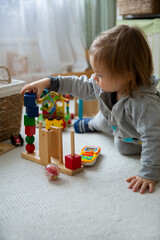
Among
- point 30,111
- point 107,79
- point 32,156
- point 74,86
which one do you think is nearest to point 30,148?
point 32,156

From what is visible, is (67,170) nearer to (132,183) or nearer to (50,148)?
(50,148)

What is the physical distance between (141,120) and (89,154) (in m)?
0.24

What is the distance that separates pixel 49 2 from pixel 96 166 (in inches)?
49.4

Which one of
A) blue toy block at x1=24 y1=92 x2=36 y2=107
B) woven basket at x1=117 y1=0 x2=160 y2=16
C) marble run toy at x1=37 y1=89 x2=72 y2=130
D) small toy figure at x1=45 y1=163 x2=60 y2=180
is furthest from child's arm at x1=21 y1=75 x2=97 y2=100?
woven basket at x1=117 y1=0 x2=160 y2=16

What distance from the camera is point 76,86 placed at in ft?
3.58

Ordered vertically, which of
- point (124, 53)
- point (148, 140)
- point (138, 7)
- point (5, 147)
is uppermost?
point (138, 7)

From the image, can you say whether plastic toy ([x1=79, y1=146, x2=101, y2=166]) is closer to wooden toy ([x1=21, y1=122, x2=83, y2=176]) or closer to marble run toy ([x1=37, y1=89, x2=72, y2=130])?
wooden toy ([x1=21, y1=122, x2=83, y2=176])

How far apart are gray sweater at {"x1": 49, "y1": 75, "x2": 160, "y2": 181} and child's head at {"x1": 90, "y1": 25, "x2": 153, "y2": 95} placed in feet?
0.20

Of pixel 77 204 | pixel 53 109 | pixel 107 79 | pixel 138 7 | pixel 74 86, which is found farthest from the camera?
pixel 138 7

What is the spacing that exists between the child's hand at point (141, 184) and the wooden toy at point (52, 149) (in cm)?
18

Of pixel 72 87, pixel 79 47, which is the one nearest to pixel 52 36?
pixel 79 47

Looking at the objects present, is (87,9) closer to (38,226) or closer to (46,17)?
(46,17)

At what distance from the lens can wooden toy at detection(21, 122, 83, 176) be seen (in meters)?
0.92

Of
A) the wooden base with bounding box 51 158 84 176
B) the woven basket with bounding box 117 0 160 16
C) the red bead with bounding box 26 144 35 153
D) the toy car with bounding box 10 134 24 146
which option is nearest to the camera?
the wooden base with bounding box 51 158 84 176
